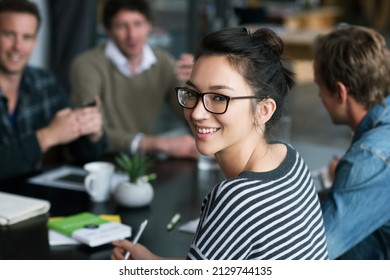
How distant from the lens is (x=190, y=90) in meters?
1.31

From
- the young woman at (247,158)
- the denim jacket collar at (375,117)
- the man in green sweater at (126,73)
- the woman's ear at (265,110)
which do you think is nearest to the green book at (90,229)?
the young woman at (247,158)

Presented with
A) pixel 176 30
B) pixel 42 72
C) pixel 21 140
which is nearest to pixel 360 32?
pixel 21 140

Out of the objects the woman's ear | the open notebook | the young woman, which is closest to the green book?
the open notebook

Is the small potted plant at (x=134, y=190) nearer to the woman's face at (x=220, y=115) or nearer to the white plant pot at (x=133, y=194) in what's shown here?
the white plant pot at (x=133, y=194)

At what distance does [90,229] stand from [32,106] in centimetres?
112

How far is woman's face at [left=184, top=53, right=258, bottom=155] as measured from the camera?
127cm

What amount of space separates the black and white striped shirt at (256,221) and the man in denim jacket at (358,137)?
1.23 feet

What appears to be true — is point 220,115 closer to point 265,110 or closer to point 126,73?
point 265,110

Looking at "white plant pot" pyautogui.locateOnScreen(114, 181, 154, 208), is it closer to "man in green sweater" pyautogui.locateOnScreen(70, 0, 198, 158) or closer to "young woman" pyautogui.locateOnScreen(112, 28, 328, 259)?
"young woman" pyautogui.locateOnScreen(112, 28, 328, 259)

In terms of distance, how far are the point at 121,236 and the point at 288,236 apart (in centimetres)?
60

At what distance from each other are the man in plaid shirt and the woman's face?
1178 millimetres

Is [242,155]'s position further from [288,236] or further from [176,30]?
[176,30]

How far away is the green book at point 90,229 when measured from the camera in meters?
1.68

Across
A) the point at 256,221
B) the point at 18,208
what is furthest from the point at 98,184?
the point at 256,221
